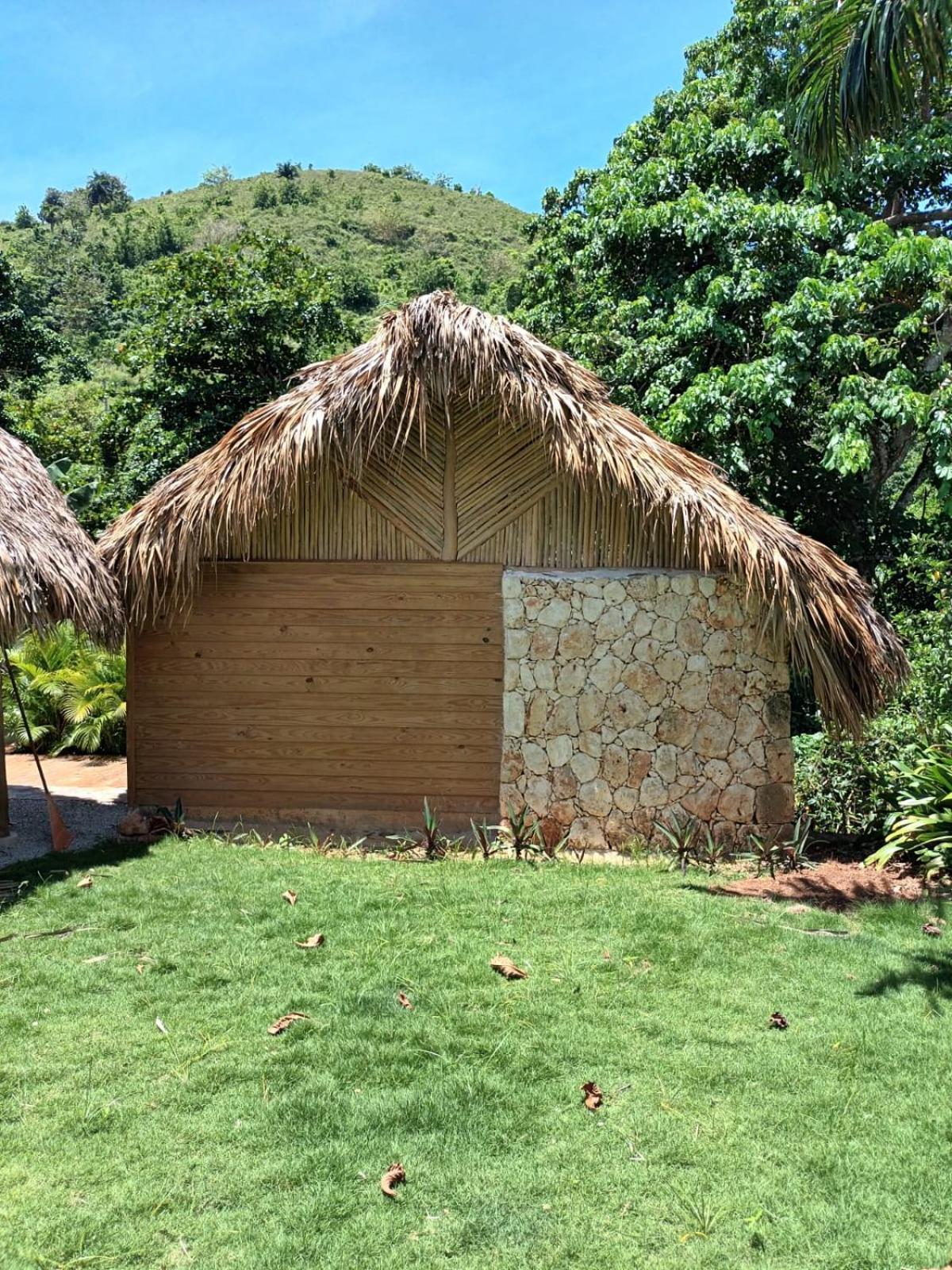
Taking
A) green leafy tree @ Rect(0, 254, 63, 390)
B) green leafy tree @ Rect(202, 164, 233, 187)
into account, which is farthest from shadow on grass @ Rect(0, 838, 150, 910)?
green leafy tree @ Rect(202, 164, 233, 187)

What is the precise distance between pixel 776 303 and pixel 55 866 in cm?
885

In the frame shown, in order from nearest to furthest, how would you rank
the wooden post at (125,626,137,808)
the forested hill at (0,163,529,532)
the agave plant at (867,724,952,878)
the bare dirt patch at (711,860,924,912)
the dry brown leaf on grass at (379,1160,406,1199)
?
the dry brown leaf on grass at (379,1160,406,1199), the bare dirt patch at (711,860,924,912), the agave plant at (867,724,952,878), the wooden post at (125,626,137,808), the forested hill at (0,163,529,532)

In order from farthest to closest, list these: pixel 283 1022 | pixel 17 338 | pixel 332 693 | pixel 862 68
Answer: pixel 17 338, pixel 332 693, pixel 862 68, pixel 283 1022

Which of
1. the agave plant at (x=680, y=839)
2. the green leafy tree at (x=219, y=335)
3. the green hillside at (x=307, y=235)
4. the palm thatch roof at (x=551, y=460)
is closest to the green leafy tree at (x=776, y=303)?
the palm thatch roof at (x=551, y=460)

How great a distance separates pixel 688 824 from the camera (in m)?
7.63

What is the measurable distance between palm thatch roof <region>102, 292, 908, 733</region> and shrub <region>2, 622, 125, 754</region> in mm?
4353

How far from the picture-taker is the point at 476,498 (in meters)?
7.78

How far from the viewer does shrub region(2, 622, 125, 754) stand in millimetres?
11562

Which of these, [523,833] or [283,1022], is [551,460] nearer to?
[523,833]

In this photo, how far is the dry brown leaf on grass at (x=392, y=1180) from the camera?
3.14 m

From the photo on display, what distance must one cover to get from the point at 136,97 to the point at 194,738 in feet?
40.3

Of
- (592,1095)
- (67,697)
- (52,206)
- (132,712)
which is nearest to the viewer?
(592,1095)

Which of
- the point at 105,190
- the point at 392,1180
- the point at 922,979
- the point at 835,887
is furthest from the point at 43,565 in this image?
the point at 105,190

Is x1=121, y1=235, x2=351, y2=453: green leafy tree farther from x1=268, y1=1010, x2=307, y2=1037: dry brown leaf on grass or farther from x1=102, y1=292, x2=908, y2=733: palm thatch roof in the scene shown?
x1=268, y1=1010, x2=307, y2=1037: dry brown leaf on grass
